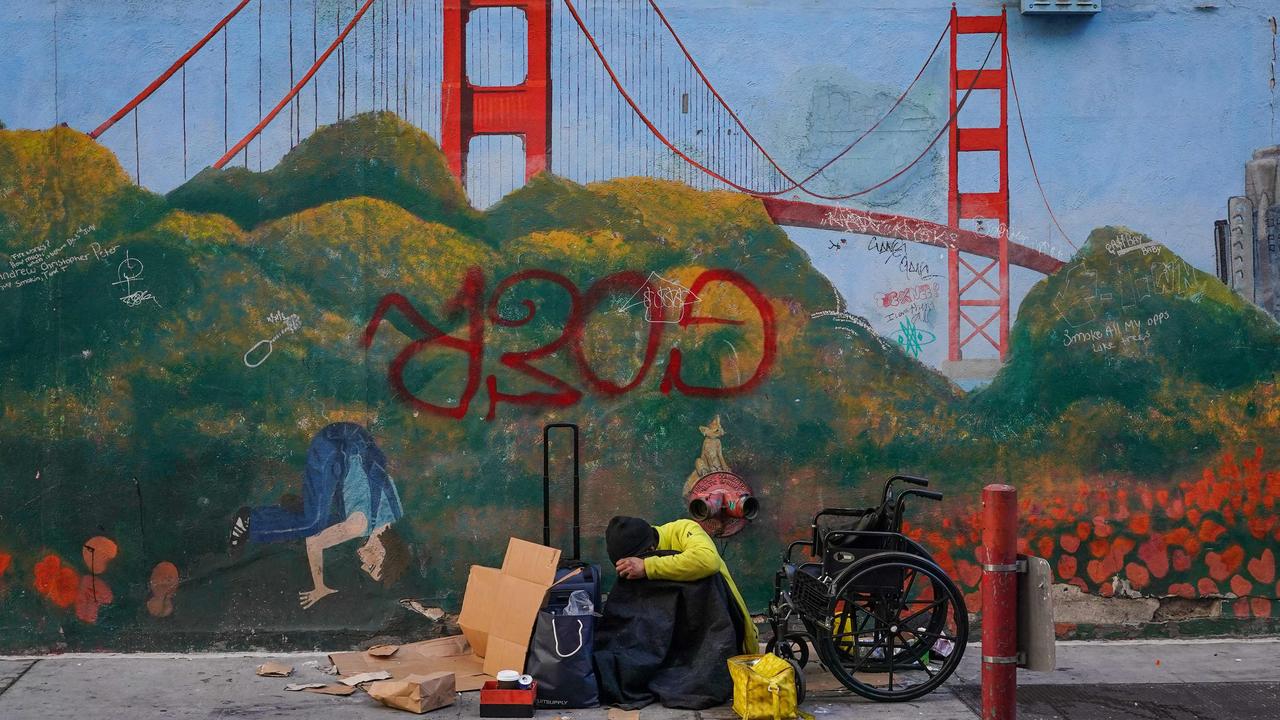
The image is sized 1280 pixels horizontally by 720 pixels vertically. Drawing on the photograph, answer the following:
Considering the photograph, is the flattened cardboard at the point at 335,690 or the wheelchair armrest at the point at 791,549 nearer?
the flattened cardboard at the point at 335,690

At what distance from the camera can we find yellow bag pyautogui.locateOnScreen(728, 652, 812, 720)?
18.6 ft

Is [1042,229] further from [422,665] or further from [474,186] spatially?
[422,665]

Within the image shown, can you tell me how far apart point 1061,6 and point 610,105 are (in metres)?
2.79

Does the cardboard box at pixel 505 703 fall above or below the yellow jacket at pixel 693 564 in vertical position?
Result: below

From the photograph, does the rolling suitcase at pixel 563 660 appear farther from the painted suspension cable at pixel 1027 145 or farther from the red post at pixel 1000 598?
the painted suspension cable at pixel 1027 145

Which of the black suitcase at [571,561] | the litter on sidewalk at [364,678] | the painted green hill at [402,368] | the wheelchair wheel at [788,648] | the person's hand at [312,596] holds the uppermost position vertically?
the painted green hill at [402,368]

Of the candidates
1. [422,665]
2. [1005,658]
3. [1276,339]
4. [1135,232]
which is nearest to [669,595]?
[422,665]

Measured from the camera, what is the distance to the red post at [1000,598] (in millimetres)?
4805

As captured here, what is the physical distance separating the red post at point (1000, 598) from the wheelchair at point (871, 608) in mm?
1180

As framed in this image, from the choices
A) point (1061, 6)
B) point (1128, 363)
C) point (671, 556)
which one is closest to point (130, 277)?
point (671, 556)

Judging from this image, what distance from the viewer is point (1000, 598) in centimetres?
481

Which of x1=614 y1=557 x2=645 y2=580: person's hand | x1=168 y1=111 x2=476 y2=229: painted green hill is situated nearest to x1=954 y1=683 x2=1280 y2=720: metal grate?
x1=614 y1=557 x2=645 y2=580: person's hand

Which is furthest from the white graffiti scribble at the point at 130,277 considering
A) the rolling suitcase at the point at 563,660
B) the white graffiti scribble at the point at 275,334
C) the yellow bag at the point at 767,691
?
the yellow bag at the point at 767,691

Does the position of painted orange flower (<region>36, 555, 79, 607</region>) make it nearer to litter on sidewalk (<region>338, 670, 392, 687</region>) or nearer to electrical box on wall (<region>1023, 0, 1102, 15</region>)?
litter on sidewalk (<region>338, 670, 392, 687</region>)
